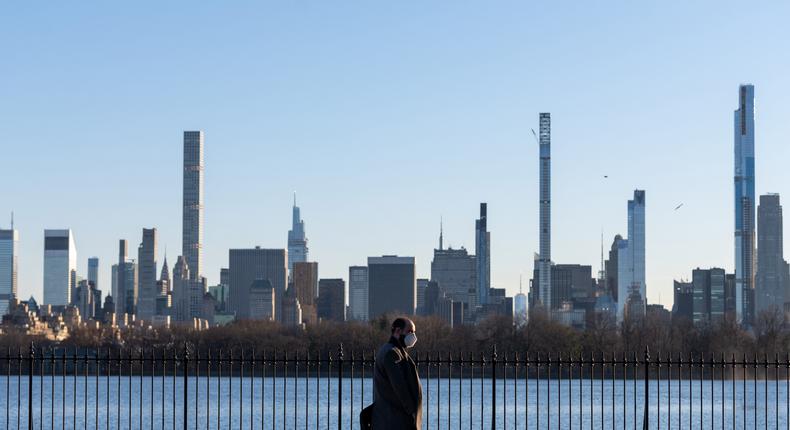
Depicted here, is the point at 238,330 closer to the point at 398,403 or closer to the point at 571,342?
the point at 571,342

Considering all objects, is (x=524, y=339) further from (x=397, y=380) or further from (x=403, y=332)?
(x=403, y=332)

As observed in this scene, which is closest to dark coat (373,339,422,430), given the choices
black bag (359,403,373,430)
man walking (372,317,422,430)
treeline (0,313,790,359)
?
man walking (372,317,422,430)

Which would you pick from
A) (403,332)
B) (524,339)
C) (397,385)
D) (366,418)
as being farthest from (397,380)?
(524,339)

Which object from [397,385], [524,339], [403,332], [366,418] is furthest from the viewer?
[524,339]

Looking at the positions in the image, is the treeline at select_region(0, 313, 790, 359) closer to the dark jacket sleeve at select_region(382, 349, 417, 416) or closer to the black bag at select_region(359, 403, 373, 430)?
the black bag at select_region(359, 403, 373, 430)

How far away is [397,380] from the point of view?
51.9 ft

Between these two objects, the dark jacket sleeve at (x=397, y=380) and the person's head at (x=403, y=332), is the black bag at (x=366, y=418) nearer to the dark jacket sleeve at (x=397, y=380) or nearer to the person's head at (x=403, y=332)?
the dark jacket sleeve at (x=397, y=380)

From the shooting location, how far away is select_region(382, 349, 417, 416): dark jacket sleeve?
15742 millimetres

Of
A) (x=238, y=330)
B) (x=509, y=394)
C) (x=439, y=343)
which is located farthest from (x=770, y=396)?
(x=238, y=330)

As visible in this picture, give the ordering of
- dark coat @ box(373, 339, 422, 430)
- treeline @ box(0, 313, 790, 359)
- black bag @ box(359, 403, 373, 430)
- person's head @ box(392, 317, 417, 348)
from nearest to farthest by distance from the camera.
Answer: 1. person's head @ box(392, 317, 417, 348)
2. dark coat @ box(373, 339, 422, 430)
3. black bag @ box(359, 403, 373, 430)
4. treeline @ box(0, 313, 790, 359)

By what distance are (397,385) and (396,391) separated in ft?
0.24

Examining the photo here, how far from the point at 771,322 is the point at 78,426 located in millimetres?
82109

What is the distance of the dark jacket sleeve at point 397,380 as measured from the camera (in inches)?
620

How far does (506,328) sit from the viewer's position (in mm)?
116250
